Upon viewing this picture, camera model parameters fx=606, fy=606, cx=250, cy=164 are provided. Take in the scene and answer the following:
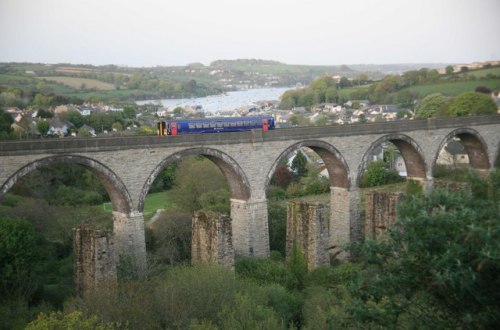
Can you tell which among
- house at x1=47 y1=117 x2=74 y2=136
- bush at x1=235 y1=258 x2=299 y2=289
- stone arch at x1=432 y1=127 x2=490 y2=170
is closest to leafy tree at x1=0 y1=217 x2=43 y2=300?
bush at x1=235 y1=258 x2=299 y2=289

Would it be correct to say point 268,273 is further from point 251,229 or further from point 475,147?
point 475,147

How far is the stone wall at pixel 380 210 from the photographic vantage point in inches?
961

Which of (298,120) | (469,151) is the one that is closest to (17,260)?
(469,151)

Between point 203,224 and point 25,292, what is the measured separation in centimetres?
591

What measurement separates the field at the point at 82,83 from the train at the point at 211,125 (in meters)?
74.0

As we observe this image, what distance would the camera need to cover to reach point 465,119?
33062 millimetres

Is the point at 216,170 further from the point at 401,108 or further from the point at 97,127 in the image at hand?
the point at 401,108

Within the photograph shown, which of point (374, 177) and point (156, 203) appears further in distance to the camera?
point (374, 177)

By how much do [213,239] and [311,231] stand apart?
425 centimetres

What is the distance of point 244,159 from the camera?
24656 mm

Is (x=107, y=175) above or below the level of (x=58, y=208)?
above

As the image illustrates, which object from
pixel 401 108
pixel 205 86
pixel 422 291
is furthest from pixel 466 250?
pixel 205 86

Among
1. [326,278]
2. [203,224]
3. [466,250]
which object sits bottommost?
[326,278]

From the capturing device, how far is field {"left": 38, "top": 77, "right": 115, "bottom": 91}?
3823 inches
